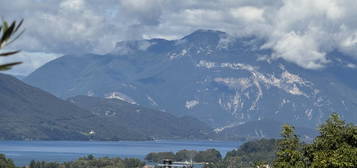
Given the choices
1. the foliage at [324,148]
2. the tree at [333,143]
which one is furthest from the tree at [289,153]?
the tree at [333,143]

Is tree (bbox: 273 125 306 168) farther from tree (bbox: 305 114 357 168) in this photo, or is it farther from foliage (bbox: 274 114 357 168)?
tree (bbox: 305 114 357 168)

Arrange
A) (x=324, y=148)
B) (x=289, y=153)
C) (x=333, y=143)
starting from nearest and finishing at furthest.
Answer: (x=289, y=153) < (x=333, y=143) < (x=324, y=148)

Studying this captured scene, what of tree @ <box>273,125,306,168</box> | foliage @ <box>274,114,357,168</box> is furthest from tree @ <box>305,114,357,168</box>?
tree @ <box>273,125,306,168</box>

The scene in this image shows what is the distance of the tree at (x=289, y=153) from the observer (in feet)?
128

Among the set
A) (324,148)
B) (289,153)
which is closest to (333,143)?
(324,148)

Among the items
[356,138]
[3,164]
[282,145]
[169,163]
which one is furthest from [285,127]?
[3,164]

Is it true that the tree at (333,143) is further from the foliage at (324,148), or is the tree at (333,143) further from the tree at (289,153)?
the tree at (289,153)

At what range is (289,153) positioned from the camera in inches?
1563

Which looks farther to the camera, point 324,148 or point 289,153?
point 324,148

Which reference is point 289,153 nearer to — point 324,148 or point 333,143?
point 333,143

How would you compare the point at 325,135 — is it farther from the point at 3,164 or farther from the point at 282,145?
the point at 3,164

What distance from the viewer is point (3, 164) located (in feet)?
414

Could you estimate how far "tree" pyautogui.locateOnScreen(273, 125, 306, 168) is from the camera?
39.1 m

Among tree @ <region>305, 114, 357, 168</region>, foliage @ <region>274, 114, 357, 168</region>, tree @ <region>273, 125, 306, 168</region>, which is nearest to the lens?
foliage @ <region>274, 114, 357, 168</region>
